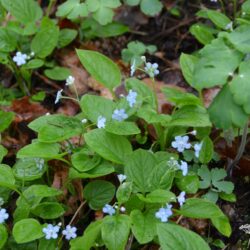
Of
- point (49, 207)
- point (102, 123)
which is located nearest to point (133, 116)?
point (102, 123)

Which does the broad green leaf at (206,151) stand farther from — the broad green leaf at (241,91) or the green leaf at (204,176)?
the broad green leaf at (241,91)

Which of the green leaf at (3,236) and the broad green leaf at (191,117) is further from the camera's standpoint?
the broad green leaf at (191,117)

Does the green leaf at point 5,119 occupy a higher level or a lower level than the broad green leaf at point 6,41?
lower

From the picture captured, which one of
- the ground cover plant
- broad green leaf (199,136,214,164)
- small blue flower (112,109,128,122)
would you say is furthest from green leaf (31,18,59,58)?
broad green leaf (199,136,214,164)

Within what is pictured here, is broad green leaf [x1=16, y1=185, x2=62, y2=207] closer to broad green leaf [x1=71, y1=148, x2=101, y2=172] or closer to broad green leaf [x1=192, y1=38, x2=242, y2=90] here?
broad green leaf [x1=71, y1=148, x2=101, y2=172]

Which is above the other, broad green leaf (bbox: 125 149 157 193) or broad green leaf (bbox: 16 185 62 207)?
broad green leaf (bbox: 125 149 157 193)

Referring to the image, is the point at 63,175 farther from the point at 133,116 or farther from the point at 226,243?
the point at 226,243

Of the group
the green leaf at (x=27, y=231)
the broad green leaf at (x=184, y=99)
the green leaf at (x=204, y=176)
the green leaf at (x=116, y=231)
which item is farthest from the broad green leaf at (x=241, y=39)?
the green leaf at (x=27, y=231)
